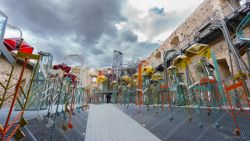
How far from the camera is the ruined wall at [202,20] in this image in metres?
5.39

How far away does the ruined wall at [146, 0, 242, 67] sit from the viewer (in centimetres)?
539

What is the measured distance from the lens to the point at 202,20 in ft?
22.4

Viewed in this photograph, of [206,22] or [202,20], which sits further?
[202,20]

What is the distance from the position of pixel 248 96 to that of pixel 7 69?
733cm

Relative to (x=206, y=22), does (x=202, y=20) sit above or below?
above

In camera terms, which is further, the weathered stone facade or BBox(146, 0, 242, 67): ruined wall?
BBox(146, 0, 242, 67): ruined wall

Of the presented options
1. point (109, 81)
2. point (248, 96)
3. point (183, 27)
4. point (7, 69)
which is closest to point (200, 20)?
point (183, 27)

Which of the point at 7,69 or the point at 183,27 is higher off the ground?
the point at 183,27

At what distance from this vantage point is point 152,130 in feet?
6.59

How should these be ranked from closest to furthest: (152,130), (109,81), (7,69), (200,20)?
(152,130) → (7,69) → (200,20) → (109,81)

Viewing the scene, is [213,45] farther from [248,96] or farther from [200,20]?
[248,96]

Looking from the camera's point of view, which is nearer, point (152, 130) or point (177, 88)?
point (152, 130)

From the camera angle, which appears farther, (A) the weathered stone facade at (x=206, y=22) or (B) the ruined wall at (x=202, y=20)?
(B) the ruined wall at (x=202, y=20)

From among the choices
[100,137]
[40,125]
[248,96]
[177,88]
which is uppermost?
[177,88]
